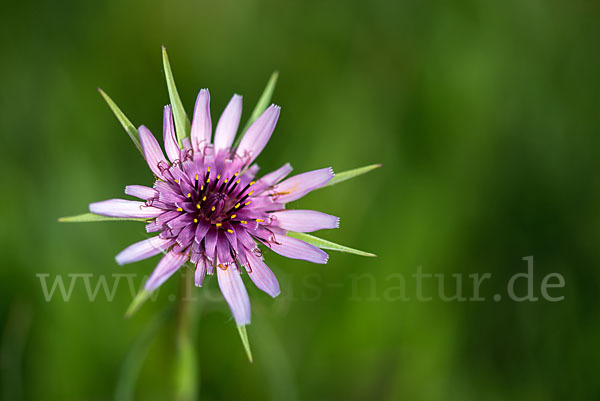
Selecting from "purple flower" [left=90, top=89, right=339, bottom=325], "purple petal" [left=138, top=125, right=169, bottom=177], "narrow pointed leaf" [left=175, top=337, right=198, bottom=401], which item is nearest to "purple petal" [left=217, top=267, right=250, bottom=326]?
"purple flower" [left=90, top=89, right=339, bottom=325]

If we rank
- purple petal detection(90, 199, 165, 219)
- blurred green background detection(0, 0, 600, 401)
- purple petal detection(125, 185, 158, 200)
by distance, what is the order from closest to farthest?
purple petal detection(90, 199, 165, 219)
purple petal detection(125, 185, 158, 200)
blurred green background detection(0, 0, 600, 401)

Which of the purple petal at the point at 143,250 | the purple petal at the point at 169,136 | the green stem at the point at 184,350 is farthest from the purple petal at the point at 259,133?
the green stem at the point at 184,350

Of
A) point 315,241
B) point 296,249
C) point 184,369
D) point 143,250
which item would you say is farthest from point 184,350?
point 315,241

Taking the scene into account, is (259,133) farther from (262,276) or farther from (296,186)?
(262,276)

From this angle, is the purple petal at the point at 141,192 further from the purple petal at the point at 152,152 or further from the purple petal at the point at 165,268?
the purple petal at the point at 165,268

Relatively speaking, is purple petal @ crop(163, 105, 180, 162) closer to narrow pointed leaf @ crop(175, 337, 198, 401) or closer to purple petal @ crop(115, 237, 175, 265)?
purple petal @ crop(115, 237, 175, 265)
